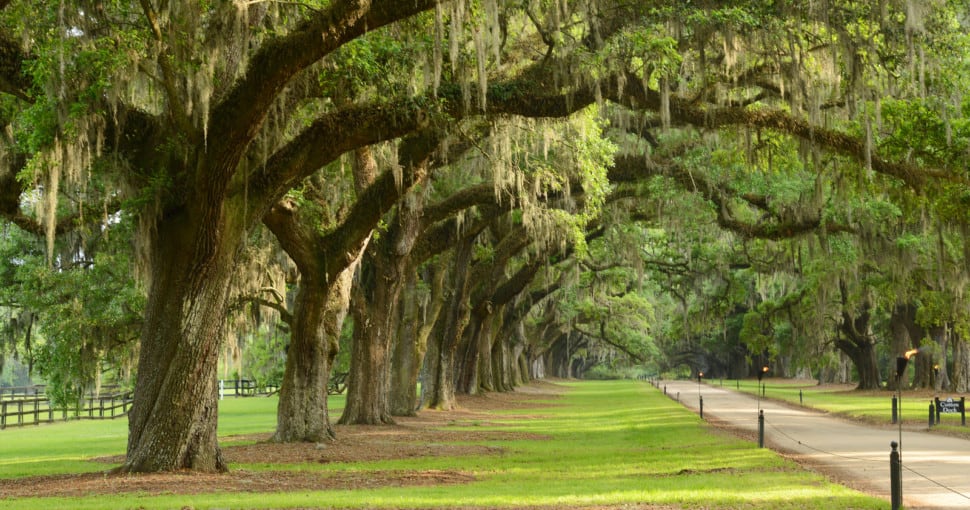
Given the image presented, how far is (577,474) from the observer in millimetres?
14398

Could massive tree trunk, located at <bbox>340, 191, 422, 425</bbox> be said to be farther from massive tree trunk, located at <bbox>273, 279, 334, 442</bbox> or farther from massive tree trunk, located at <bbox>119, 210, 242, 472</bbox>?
massive tree trunk, located at <bbox>119, 210, 242, 472</bbox>

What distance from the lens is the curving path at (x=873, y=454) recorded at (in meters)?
11.8

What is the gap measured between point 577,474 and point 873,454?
621 cm

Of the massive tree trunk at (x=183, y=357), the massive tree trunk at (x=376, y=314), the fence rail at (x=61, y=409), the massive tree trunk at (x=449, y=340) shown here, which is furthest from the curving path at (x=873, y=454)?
the fence rail at (x=61, y=409)

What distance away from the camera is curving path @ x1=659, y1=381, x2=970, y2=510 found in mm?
11828

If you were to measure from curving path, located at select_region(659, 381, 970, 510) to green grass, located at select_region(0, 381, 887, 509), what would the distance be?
0.71 metres

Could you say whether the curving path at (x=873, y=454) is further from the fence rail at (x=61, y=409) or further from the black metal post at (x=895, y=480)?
the fence rail at (x=61, y=409)

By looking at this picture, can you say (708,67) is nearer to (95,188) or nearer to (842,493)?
(842,493)

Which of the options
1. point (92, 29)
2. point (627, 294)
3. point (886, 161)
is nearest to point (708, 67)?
point (886, 161)

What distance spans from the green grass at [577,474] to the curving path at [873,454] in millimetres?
706

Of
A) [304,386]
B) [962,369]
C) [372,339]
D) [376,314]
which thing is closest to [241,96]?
[304,386]

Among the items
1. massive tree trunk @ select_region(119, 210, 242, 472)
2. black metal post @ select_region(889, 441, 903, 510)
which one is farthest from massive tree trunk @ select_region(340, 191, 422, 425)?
black metal post @ select_region(889, 441, 903, 510)

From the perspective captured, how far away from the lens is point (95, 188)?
16.0 m

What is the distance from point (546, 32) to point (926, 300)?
20.3m
